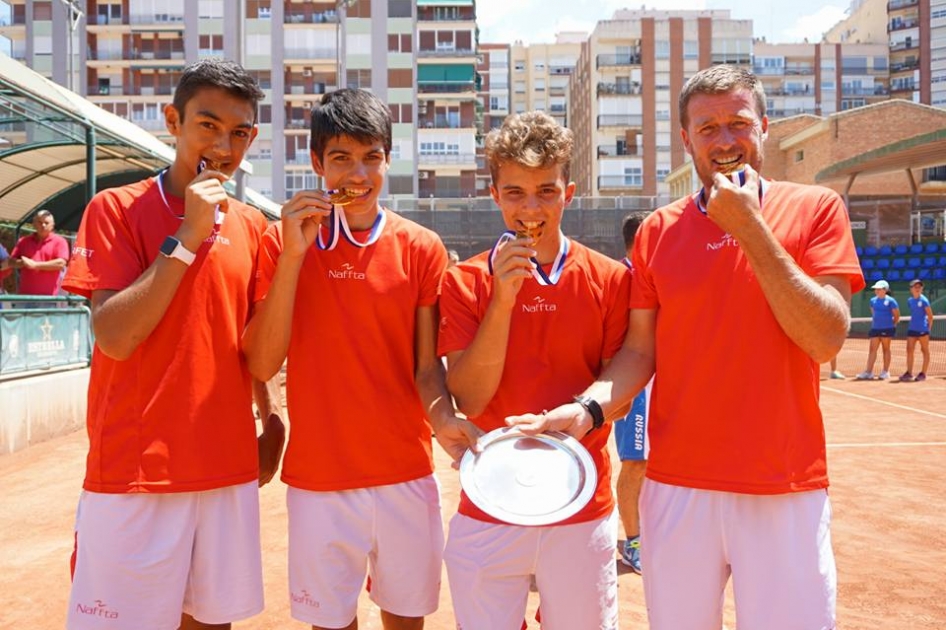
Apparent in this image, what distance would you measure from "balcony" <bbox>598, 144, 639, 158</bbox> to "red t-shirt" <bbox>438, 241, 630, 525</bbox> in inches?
3473

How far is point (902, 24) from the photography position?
106562 mm

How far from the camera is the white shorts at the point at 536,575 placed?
3.03 meters

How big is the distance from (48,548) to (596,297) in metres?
5.76

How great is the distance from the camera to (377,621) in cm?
533

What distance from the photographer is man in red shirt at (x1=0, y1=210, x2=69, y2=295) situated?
12.0 metres

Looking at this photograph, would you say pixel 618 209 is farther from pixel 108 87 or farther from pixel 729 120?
pixel 108 87

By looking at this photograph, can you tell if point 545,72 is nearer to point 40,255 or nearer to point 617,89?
point 617,89

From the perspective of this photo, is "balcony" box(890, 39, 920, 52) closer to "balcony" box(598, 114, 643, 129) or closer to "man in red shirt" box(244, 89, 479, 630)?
"balcony" box(598, 114, 643, 129)


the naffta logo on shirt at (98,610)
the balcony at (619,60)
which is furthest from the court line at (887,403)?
the balcony at (619,60)

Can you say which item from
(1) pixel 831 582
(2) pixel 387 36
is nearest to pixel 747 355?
(1) pixel 831 582

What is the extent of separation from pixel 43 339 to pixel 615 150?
8209cm

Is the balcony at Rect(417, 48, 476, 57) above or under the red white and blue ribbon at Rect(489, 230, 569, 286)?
above

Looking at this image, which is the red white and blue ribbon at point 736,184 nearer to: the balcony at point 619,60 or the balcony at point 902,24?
the balcony at point 619,60

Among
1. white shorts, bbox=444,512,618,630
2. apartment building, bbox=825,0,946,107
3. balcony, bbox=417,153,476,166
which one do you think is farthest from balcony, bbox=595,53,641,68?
white shorts, bbox=444,512,618,630
